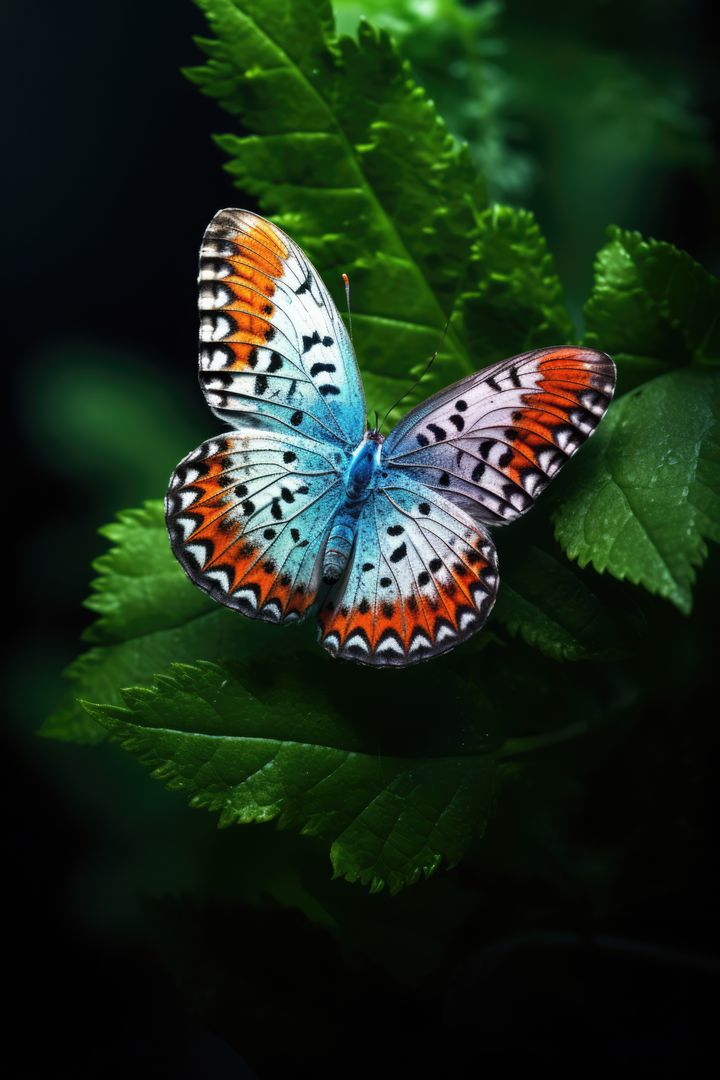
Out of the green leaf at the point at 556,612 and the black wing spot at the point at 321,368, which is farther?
the black wing spot at the point at 321,368

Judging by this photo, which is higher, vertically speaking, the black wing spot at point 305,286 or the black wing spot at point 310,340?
the black wing spot at point 305,286

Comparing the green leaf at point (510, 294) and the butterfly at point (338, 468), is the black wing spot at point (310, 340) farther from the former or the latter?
the green leaf at point (510, 294)

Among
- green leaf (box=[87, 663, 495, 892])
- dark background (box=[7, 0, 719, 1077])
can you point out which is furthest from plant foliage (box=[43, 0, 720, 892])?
dark background (box=[7, 0, 719, 1077])

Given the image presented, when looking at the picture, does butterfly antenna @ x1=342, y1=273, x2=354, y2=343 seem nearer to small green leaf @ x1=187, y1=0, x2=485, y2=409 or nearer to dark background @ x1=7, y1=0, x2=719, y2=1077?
small green leaf @ x1=187, y1=0, x2=485, y2=409

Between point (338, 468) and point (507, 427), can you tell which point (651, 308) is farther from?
point (338, 468)

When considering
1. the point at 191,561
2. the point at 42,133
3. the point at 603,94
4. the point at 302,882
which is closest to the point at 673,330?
the point at 191,561

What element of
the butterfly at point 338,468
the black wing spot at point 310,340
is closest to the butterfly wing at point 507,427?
the butterfly at point 338,468
